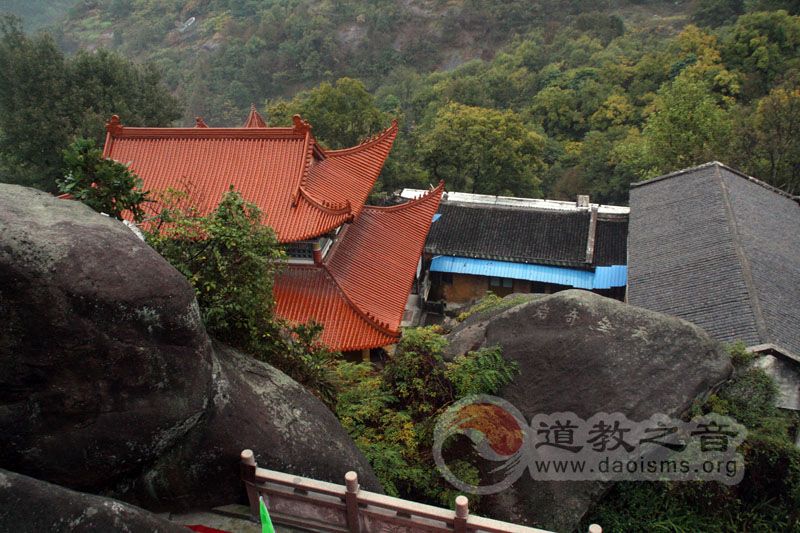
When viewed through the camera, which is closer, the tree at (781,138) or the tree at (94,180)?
the tree at (94,180)

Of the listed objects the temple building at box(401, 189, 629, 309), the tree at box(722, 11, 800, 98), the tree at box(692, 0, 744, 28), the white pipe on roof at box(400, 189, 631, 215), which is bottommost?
the temple building at box(401, 189, 629, 309)

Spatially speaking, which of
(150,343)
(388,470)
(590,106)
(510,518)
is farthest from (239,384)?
(590,106)

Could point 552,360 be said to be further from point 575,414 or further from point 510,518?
point 510,518

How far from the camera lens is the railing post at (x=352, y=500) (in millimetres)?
6559

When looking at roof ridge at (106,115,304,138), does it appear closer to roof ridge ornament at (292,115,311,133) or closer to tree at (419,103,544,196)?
roof ridge ornament at (292,115,311,133)

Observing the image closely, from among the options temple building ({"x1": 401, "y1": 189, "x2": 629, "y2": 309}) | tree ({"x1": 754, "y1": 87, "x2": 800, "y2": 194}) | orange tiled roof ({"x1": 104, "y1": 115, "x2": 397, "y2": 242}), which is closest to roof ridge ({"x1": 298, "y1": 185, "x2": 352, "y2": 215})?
orange tiled roof ({"x1": 104, "y1": 115, "x2": 397, "y2": 242})

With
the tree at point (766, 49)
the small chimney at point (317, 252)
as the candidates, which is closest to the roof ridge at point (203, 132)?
the small chimney at point (317, 252)

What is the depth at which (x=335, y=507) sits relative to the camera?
6.83 metres

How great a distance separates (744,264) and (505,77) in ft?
160

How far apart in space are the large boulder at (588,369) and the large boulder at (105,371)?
4.19 meters

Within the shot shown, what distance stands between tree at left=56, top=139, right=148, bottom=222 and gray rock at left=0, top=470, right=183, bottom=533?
4.32 metres

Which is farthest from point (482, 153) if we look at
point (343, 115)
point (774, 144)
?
point (774, 144)

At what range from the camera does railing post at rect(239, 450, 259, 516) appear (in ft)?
22.2

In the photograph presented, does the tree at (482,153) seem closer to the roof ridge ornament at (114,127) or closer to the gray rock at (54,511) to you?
the roof ridge ornament at (114,127)
